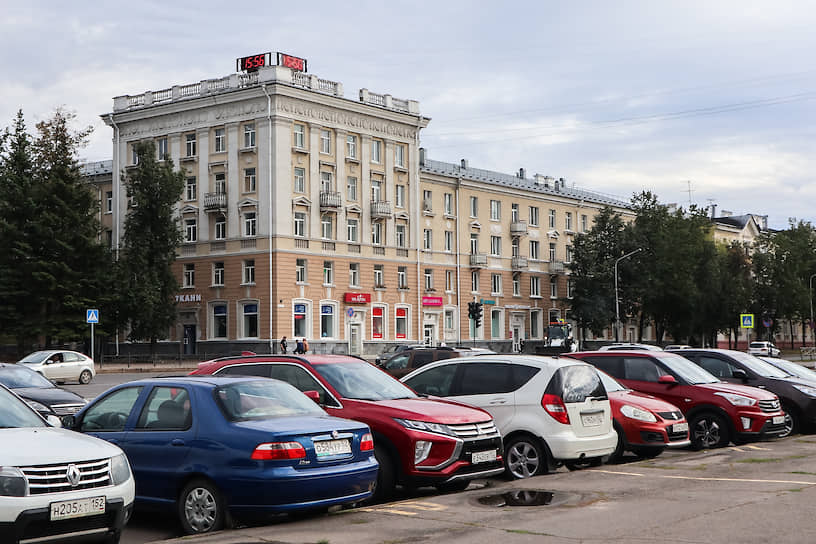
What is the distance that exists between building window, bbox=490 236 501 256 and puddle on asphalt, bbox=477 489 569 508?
6665 cm

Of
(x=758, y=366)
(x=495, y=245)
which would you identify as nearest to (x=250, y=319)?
(x=495, y=245)

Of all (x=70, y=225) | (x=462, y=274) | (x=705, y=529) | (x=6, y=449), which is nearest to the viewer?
(x=6, y=449)

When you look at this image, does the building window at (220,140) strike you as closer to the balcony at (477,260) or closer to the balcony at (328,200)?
the balcony at (328,200)

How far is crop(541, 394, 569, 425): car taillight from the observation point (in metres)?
12.9

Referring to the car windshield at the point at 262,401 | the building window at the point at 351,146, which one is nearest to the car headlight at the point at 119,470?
the car windshield at the point at 262,401

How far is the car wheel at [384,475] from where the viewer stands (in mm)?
11039

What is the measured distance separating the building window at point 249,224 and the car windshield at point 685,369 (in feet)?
153

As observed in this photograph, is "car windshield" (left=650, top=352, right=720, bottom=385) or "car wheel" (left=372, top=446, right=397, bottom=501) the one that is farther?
"car windshield" (left=650, top=352, right=720, bottom=385)

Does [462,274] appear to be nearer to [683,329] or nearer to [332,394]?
[683,329]

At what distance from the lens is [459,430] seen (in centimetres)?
1132

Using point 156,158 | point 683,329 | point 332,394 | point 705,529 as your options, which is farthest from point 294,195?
point 705,529

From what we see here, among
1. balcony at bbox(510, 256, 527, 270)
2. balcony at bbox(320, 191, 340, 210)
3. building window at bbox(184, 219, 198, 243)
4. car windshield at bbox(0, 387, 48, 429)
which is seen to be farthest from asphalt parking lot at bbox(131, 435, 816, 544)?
balcony at bbox(510, 256, 527, 270)

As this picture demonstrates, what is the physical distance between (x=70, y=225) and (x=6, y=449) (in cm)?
5298

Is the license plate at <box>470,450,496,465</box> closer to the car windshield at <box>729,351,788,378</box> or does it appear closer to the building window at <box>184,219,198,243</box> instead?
the car windshield at <box>729,351,788,378</box>
